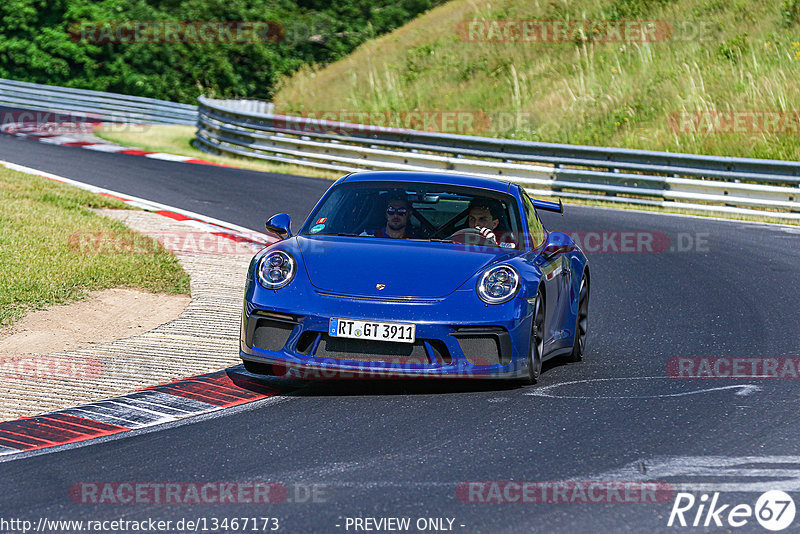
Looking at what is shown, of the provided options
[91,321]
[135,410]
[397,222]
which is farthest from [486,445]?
[91,321]

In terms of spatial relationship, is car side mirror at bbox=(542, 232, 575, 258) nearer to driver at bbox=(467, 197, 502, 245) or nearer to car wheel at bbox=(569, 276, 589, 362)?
driver at bbox=(467, 197, 502, 245)

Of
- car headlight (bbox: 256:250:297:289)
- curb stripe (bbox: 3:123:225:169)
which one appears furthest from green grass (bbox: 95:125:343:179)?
car headlight (bbox: 256:250:297:289)

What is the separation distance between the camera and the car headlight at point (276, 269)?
22.8 ft

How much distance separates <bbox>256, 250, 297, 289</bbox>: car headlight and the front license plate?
1.91 ft

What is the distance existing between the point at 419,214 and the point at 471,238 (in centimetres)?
43

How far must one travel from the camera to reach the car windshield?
772 centimetres

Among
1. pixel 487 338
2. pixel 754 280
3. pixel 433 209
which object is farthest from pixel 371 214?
pixel 754 280

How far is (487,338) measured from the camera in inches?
263

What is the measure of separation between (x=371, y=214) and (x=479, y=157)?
14.4 m

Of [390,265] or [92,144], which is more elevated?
[390,265]

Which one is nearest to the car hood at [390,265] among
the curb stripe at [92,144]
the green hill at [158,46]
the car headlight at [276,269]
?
the car headlight at [276,269]

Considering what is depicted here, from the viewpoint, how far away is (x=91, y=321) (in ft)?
30.0

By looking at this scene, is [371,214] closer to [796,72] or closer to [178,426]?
[178,426]

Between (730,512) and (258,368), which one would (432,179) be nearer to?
(258,368)
